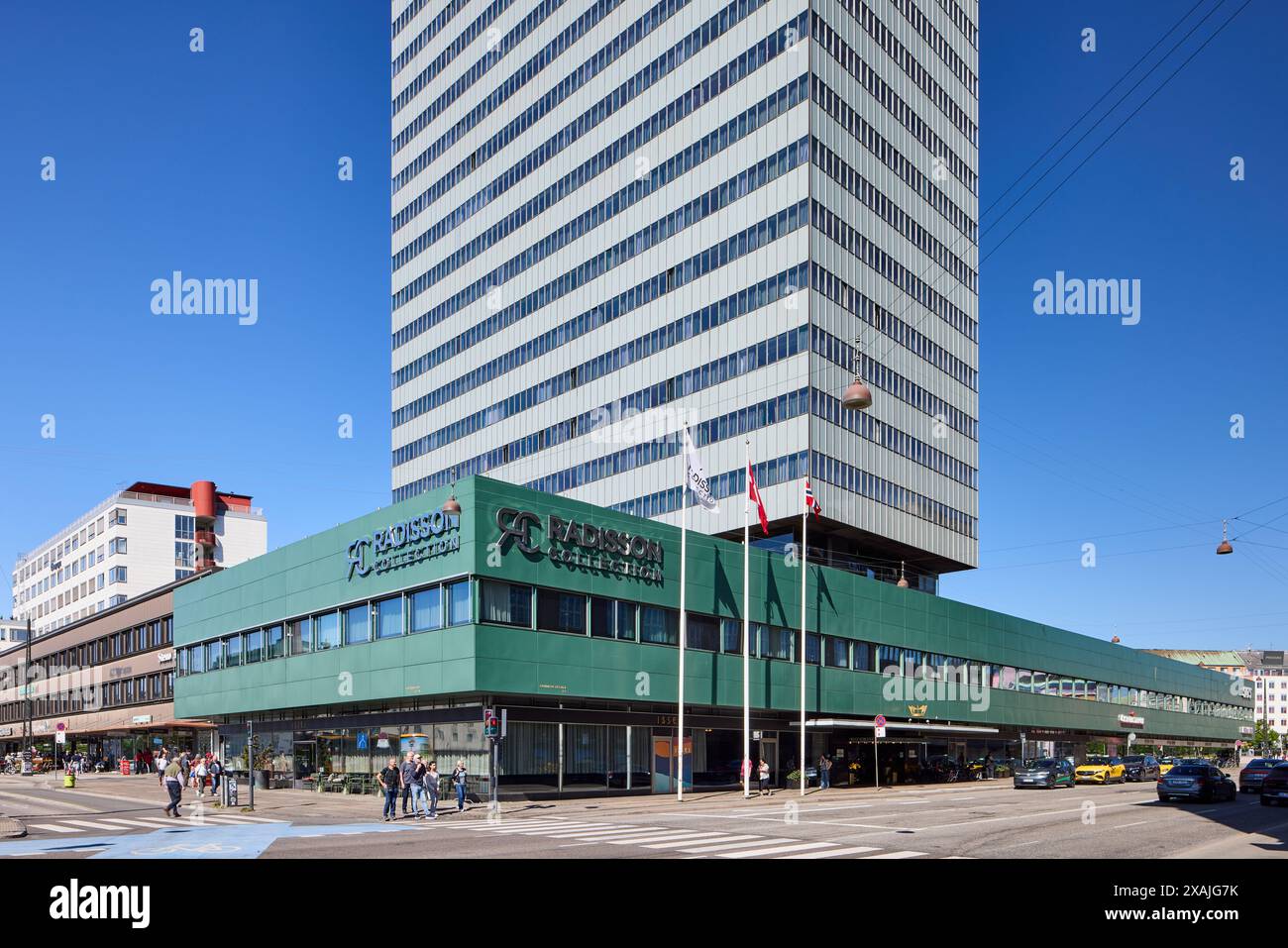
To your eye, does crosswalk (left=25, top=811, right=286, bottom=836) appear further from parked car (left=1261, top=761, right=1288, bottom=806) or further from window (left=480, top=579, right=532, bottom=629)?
parked car (left=1261, top=761, right=1288, bottom=806)

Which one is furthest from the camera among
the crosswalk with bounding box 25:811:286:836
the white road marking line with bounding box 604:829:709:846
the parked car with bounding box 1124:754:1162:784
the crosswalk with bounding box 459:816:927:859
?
the parked car with bounding box 1124:754:1162:784

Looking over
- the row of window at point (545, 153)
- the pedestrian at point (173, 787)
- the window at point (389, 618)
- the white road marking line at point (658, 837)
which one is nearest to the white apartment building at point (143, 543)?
the row of window at point (545, 153)

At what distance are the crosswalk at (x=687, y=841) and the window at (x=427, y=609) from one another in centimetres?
1193

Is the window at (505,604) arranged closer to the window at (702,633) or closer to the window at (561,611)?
the window at (561,611)

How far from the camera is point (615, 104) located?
241ft

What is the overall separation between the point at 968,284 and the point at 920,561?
20.3 meters

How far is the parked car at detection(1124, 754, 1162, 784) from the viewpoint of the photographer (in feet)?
225

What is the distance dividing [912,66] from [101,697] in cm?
7383

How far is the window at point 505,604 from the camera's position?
3975 centimetres

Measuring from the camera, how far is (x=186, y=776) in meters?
54.8

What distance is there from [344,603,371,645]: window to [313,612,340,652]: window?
Result: 779mm

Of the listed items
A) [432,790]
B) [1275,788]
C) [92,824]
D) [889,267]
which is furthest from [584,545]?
[889,267]

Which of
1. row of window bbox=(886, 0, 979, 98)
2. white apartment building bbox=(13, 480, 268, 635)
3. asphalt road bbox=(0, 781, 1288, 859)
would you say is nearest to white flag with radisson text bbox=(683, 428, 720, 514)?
asphalt road bbox=(0, 781, 1288, 859)
